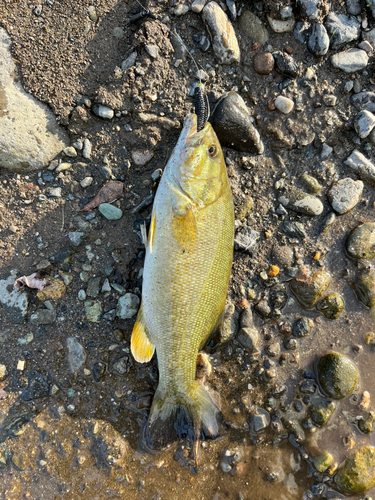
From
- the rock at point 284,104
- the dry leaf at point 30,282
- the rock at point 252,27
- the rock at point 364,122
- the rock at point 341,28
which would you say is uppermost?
the rock at point 341,28

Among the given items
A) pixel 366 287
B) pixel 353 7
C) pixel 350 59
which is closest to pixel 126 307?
pixel 366 287

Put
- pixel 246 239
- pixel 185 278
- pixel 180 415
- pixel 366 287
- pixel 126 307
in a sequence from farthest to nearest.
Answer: pixel 366 287, pixel 246 239, pixel 126 307, pixel 180 415, pixel 185 278

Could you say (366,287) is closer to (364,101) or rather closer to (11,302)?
(364,101)

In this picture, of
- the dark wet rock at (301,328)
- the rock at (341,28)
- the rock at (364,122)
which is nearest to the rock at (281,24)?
the rock at (341,28)

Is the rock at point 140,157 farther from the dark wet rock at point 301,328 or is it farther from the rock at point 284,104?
the dark wet rock at point 301,328

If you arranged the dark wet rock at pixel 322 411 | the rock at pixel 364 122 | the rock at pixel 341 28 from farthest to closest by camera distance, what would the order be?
the rock at pixel 364 122 → the rock at pixel 341 28 → the dark wet rock at pixel 322 411

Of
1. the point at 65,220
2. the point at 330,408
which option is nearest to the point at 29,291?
the point at 65,220
